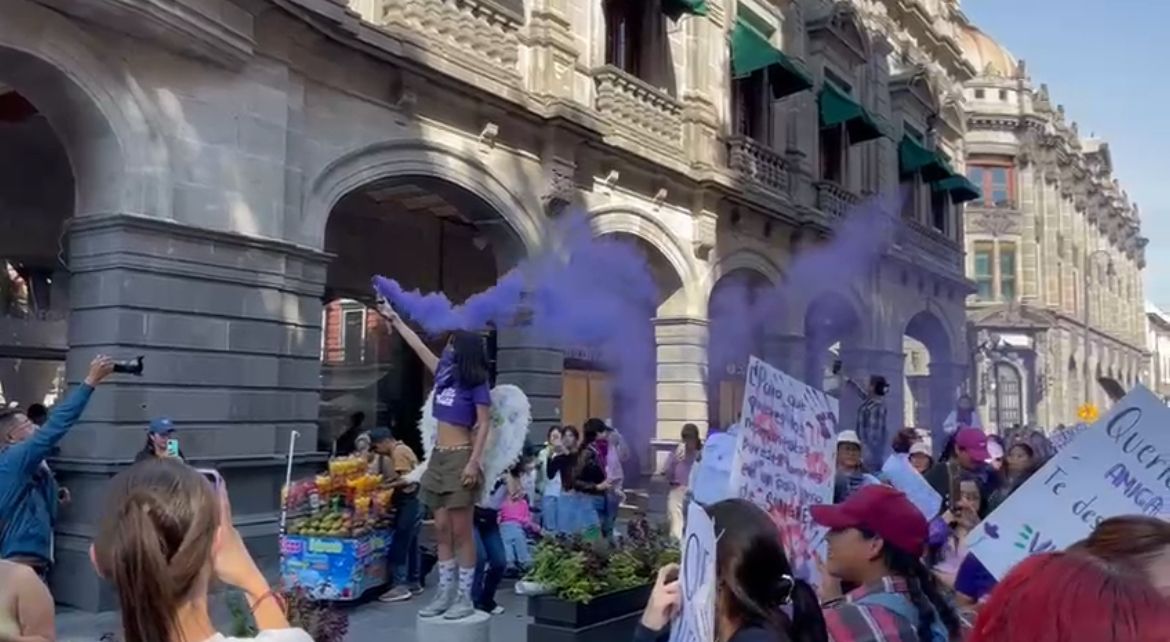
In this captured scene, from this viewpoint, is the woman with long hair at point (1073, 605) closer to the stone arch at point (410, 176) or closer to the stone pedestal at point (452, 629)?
the stone pedestal at point (452, 629)

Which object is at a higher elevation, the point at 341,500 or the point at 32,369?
the point at 32,369

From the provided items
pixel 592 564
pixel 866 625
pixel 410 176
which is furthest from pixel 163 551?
pixel 410 176

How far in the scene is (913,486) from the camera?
715cm

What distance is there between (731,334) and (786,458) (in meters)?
14.8

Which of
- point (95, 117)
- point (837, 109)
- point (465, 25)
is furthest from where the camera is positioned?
point (837, 109)

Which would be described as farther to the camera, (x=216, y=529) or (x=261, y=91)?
(x=261, y=91)

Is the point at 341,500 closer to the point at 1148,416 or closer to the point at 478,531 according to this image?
the point at 478,531

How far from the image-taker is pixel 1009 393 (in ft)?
134

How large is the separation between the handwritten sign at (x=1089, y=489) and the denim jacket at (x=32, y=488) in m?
4.33

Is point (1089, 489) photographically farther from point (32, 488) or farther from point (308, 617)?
point (32, 488)

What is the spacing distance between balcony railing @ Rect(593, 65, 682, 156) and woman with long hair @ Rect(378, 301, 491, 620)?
27.3 ft

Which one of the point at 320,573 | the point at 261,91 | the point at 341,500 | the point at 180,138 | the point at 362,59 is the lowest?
the point at 320,573

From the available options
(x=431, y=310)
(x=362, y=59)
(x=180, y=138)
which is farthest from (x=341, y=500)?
(x=362, y=59)

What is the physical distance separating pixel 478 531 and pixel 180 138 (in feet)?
14.5
